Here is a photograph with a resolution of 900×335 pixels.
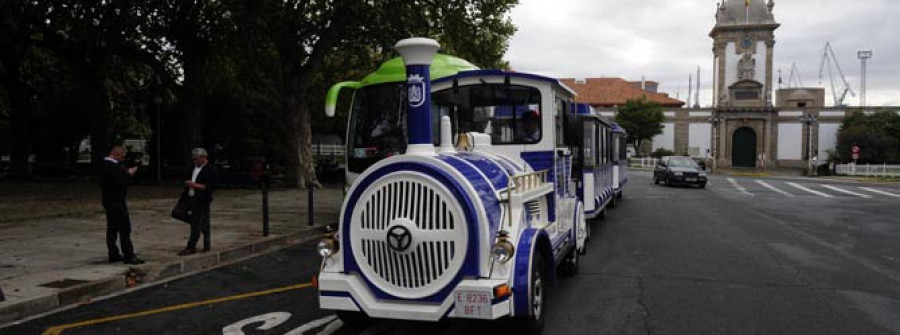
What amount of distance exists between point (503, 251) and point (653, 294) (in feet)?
9.98

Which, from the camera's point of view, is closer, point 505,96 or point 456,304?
point 456,304

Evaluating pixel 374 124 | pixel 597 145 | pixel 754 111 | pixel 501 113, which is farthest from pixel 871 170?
pixel 501 113

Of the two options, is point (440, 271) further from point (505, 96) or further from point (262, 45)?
point (262, 45)

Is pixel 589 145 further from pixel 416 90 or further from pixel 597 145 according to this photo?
pixel 416 90

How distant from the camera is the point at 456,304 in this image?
4754 millimetres

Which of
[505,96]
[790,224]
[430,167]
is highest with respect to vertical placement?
[505,96]

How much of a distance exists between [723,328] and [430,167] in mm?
3072

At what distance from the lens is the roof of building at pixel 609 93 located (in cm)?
6938

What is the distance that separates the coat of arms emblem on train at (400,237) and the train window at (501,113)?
8.12 feet

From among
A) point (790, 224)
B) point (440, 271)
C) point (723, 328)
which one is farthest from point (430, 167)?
point (790, 224)

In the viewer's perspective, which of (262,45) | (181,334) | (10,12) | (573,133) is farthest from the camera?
(262,45)

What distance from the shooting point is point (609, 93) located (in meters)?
71.3

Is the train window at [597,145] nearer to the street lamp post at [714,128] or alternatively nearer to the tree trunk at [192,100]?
the tree trunk at [192,100]

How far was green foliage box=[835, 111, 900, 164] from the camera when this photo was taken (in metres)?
52.2
